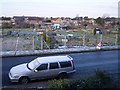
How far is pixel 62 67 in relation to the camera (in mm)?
8750

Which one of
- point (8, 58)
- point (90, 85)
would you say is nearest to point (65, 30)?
point (8, 58)

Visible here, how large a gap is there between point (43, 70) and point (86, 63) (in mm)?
3368

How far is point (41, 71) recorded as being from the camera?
27.7 feet

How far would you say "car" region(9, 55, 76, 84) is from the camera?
8.30m

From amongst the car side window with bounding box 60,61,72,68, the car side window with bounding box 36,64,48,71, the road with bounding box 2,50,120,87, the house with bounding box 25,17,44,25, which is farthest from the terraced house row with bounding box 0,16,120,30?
the car side window with bounding box 60,61,72,68

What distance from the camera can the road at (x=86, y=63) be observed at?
886 centimetres

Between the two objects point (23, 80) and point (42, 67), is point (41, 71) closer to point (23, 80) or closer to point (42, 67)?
point (42, 67)

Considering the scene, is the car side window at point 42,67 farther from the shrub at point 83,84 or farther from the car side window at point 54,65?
the shrub at point 83,84

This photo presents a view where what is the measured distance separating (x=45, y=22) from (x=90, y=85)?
479 inches

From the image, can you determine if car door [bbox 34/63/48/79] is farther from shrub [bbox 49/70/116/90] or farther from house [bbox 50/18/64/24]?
house [bbox 50/18/64/24]

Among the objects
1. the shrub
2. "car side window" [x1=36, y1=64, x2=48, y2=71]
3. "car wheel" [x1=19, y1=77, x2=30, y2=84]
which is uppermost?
"car side window" [x1=36, y1=64, x2=48, y2=71]

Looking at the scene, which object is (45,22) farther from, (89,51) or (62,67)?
(62,67)

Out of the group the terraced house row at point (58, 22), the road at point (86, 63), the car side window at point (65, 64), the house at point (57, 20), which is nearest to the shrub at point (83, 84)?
the road at point (86, 63)

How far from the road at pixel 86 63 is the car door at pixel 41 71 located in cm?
24
